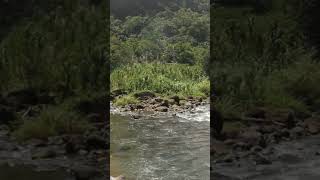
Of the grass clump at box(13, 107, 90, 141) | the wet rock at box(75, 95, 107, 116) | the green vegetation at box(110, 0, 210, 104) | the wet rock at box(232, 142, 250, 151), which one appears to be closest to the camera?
the wet rock at box(232, 142, 250, 151)

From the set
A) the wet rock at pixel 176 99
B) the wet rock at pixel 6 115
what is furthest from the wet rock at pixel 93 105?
the wet rock at pixel 176 99

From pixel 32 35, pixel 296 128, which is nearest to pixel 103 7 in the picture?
pixel 32 35

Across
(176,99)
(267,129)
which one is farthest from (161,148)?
(176,99)

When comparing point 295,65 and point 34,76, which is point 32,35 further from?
point 295,65

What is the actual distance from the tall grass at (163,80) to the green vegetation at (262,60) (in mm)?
1732

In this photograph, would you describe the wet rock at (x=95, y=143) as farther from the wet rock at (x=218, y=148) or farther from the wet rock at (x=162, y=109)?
the wet rock at (x=162, y=109)

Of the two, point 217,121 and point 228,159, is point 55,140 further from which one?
point 217,121

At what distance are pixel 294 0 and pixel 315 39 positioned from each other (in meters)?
1.54

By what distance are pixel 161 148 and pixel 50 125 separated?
1251mm

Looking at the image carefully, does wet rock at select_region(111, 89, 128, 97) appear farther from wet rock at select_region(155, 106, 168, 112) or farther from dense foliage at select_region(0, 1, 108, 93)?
wet rock at select_region(155, 106, 168, 112)

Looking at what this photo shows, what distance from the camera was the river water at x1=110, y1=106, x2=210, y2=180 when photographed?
482 centimetres

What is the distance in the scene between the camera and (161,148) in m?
5.91

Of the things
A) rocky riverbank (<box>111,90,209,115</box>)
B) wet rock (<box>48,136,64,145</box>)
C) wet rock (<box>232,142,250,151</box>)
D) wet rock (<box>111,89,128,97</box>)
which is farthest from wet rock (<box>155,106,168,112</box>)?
wet rock (<box>232,142,250,151</box>)

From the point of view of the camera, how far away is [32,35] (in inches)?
365
